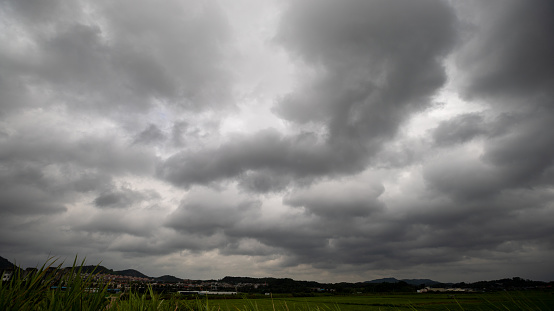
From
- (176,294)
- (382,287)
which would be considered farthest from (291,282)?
(176,294)

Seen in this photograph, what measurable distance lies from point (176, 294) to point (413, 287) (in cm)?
18690

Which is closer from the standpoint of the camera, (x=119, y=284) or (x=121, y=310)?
(x=121, y=310)

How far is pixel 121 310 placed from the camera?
5105mm

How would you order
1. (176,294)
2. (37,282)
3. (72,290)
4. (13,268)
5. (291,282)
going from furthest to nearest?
(291,282), (176,294), (13,268), (37,282), (72,290)

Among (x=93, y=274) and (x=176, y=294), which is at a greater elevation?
(x=93, y=274)

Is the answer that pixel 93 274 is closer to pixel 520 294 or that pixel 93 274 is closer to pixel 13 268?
pixel 13 268

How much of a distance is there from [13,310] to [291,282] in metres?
165

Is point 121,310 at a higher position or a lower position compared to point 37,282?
lower

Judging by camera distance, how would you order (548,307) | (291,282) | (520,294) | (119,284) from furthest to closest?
(291,282) < (119,284) < (520,294) < (548,307)

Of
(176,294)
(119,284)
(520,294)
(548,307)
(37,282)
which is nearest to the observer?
(548,307)

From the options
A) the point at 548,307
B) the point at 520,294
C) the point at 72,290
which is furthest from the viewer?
the point at 72,290

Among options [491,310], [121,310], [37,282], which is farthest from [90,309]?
[491,310]

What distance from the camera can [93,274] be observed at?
17.0 feet

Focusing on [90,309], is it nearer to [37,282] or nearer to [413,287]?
[37,282]
